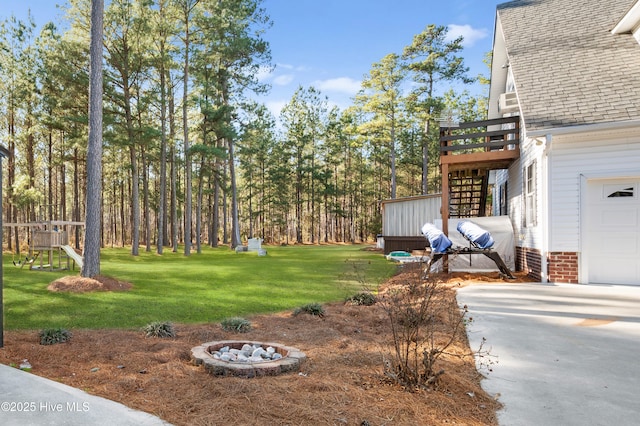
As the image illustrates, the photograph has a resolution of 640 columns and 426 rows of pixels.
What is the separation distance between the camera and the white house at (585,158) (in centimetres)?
770

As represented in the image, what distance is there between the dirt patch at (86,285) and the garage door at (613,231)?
31.1 feet

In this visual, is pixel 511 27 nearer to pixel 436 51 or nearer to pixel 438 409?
pixel 438 409

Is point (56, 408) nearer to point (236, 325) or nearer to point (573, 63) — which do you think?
point (236, 325)

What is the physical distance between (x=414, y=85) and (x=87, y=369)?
1125 inches

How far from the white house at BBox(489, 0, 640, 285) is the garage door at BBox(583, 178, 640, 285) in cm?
2

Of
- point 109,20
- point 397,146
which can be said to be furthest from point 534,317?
point 397,146

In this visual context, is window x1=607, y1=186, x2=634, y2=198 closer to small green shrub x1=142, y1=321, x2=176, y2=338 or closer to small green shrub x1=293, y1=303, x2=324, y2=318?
small green shrub x1=293, y1=303, x2=324, y2=318

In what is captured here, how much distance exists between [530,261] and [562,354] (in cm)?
618

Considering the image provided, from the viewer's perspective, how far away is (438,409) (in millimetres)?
2633

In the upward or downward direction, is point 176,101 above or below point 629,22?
above

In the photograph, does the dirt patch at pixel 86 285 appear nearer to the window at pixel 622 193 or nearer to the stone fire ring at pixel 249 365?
A: the stone fire ring at pixel 249 365

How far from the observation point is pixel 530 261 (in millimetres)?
9375

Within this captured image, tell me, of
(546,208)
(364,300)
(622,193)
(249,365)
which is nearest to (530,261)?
(546,208)

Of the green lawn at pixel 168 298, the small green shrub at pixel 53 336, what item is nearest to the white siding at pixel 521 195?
the green lawn at pixel 168 298
